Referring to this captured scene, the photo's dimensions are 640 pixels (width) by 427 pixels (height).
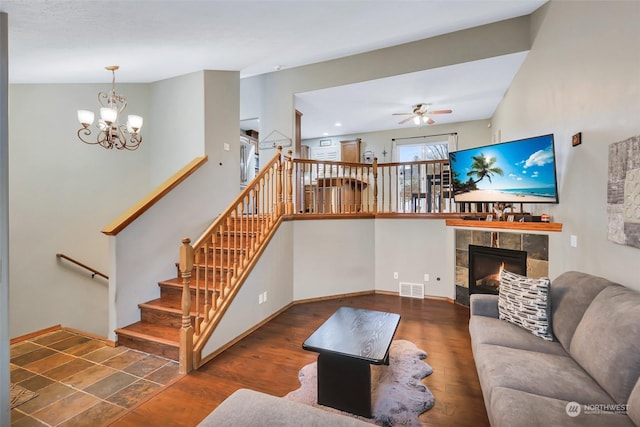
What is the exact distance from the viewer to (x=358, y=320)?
2607mm

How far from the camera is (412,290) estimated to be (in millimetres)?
4910

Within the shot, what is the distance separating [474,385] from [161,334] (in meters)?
2.97

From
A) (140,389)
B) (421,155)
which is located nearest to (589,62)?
(140,389)

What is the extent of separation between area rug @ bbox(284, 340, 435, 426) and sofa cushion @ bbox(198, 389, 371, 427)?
2.84 feet

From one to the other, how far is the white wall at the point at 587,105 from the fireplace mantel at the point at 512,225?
0.32 feet

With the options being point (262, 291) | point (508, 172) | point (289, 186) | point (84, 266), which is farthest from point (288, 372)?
point (84, 266)

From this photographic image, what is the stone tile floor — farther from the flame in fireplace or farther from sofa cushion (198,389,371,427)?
the flame in fireplace

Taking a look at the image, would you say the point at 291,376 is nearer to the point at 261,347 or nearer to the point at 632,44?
the point at 261,347

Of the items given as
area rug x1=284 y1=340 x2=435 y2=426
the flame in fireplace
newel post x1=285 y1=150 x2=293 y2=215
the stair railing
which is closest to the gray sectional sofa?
area rug x1=284 y1=340 x2=435 y2=426

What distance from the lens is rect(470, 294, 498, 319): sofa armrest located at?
8.84ft

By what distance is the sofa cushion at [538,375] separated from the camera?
1541mm

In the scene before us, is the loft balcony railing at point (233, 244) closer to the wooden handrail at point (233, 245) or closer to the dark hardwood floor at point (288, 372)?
the wooden handrail at point (233, 245)

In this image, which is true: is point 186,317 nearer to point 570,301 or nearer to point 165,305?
point 165,305

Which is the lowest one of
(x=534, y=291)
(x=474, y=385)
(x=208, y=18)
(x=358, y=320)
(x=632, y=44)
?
(x=474, y=385)
